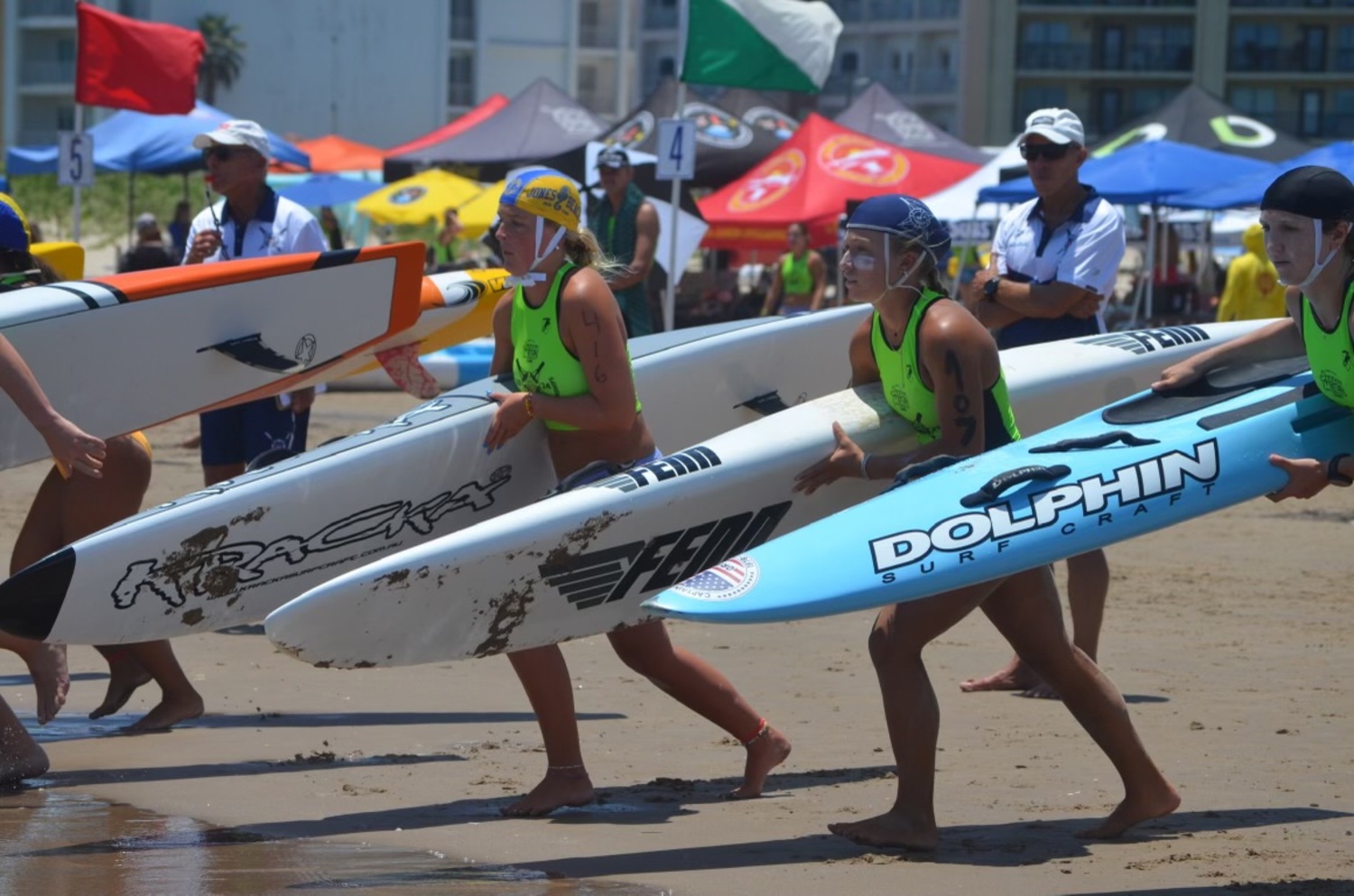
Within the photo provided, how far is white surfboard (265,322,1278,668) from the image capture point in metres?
4.97

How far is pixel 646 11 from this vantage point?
281 feet

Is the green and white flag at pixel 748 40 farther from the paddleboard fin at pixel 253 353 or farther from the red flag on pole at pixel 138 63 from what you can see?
the paddleboard fin at pixel 253 353

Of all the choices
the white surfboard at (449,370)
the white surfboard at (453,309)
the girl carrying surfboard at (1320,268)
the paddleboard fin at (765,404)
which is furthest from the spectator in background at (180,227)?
the girl carrying surfboard at (1320,268)

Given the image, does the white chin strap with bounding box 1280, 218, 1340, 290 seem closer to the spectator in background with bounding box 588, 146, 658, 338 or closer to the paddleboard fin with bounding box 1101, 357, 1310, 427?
the paddleboard fin with bounding box 1101, 357, 1310, 427

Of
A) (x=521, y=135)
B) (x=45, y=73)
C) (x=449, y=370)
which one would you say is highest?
(x=45, y=73)

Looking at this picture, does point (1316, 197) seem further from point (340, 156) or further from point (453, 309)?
point (340, 156)

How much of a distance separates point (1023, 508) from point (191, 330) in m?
3.62

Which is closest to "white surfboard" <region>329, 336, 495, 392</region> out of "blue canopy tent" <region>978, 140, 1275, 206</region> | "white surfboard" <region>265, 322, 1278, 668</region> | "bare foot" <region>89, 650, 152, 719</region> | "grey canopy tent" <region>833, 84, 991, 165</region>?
"blue canopy tent" <region>978, 140, 1275, 206</region>

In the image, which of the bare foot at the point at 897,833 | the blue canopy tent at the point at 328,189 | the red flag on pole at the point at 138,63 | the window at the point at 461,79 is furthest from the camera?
the window at the point at 461,79

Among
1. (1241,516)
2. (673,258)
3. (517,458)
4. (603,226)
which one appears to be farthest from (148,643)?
(673,258)

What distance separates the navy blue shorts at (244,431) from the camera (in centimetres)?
→ 727

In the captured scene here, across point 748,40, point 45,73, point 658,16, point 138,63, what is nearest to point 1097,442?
point 748,40

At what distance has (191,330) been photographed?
281 inches

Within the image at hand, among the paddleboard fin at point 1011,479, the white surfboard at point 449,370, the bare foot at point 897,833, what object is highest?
the paddleboard fin at point 1011,479
